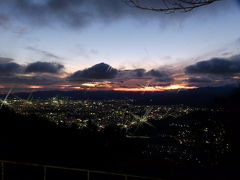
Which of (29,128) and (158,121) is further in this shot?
(158,121)

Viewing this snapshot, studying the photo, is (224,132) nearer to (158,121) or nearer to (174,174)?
(174,174)

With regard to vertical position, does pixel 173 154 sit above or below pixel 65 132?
below

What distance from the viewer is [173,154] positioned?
3056 centimetres

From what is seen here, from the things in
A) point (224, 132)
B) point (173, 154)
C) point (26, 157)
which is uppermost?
point (224, 132)

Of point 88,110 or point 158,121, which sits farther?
point 88,110

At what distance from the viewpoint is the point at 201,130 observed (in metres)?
25.2

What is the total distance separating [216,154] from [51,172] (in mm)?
15305

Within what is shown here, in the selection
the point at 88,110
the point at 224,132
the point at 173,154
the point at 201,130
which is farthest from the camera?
the point at 88,110

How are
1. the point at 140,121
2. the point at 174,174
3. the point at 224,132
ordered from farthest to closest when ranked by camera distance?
the point at 140,121 → the point at 224,132 → the point at 174,174

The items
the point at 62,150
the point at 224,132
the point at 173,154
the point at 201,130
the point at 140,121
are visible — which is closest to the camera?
the point at 62,150

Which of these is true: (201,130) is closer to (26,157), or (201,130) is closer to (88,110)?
(26,157)

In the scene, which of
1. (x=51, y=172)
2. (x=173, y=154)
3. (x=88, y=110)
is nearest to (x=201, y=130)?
(x=173, y=154)

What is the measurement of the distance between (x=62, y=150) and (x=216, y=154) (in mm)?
14240

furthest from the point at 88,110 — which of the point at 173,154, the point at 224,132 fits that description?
the point at 224,132
